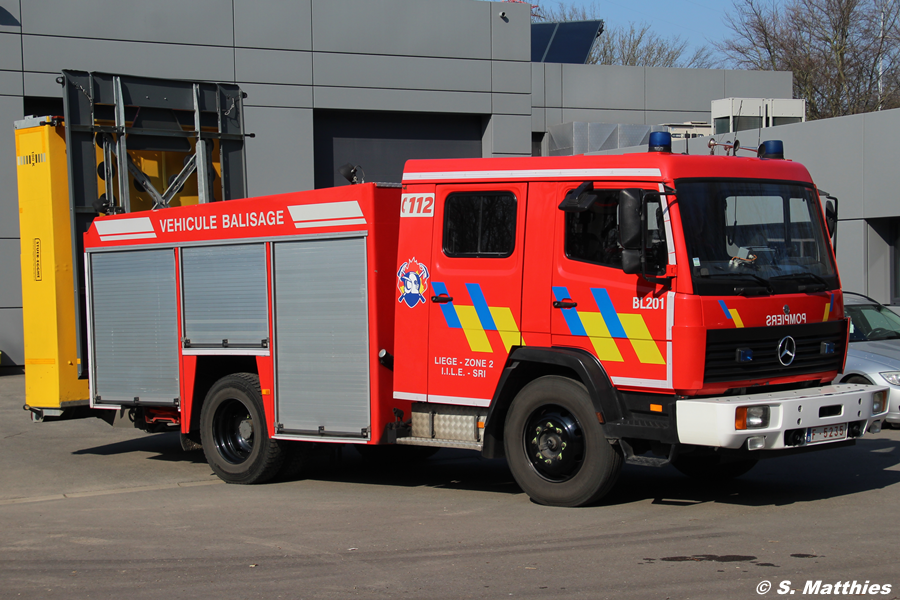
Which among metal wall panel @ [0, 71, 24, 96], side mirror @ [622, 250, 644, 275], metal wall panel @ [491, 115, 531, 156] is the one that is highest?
metal wall panel @ [0, 71, 24, 96]

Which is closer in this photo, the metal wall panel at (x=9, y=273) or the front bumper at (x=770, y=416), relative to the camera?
the front bumper at (x=770, y=416)

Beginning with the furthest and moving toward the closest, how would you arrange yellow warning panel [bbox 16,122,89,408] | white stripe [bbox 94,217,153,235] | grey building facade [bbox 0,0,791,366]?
grey building facade [bbox 0,0,791,366], yellow warning panel [bbox 16,122,89,408], white stripe [bbox 94,217,153,235]

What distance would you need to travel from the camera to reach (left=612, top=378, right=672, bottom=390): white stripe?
698 cm

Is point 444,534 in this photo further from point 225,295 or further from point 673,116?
point 673,116

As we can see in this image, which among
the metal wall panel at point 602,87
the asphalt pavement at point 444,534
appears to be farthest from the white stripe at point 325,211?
the metal wall panel at point 602,87

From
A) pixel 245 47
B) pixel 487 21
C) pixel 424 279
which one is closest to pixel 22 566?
pixel 424 279

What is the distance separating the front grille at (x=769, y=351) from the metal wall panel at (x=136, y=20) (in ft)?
60.1

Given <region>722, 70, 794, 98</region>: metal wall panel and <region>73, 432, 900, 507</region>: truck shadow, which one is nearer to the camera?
<region>73, 432, 900, 507</region>: truck shadow

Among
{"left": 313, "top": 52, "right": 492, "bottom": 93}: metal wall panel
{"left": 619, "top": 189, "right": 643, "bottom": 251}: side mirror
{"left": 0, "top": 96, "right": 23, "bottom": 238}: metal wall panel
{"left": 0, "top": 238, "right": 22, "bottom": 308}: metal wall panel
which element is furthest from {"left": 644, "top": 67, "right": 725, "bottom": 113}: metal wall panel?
{"left": 619, "top": 189, "right": 643, "bottom": 251}: side mirror

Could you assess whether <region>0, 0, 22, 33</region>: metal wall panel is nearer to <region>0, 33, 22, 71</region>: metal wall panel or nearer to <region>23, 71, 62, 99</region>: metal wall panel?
<region>0, 33, 22, 71</region>: metal wall panel

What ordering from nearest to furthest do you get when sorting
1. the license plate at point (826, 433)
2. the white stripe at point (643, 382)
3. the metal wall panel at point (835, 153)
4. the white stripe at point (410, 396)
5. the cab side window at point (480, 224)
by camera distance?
the white stripe at point (643, 382), the license plate at point (826, 433), the cab side window at point (480, 224), the white stripe at point (410, 396), the metal wall panel at point (835, 153)

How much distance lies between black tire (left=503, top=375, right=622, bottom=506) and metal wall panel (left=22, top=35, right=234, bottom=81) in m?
17.1

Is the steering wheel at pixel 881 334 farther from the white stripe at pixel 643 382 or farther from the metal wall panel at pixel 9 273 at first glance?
the metal wall panel at pixel 9 273

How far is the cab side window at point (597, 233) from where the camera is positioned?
7246 mm
